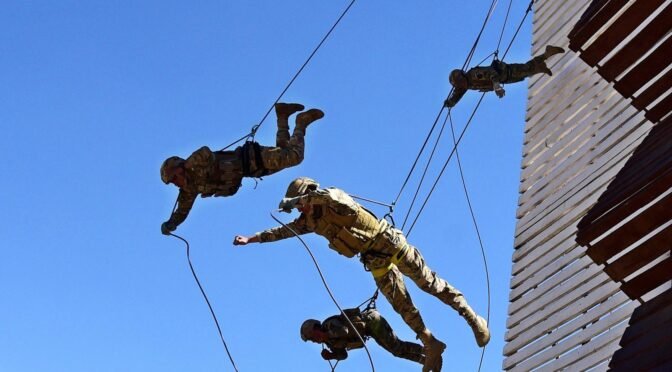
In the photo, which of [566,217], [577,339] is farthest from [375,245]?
[566,217]

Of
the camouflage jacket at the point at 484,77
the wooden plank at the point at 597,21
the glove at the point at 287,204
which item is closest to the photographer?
the glove at the point at 287,204

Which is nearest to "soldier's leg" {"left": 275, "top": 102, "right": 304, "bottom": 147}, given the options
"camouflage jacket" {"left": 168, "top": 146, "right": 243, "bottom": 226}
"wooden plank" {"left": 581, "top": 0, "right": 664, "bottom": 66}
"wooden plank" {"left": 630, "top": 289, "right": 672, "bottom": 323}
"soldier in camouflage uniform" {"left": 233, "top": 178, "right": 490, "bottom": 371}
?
"camouflage jacket" {"left": 168, "top": 146, "right": 243, "bottom": 226}

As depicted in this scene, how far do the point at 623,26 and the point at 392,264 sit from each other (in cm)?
253

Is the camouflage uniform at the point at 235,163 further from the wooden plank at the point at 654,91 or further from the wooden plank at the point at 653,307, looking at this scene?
the wooden plank at the point at 653,307

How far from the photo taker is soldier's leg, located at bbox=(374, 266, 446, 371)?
31.2 feet

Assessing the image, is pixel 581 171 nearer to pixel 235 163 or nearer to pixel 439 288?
pixel 439 288

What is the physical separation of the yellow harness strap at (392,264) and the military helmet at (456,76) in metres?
1.44

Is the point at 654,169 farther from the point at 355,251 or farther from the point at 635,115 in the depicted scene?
the point at 635,115

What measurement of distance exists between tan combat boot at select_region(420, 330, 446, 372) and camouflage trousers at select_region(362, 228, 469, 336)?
67 mm

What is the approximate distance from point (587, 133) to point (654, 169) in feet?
14.1

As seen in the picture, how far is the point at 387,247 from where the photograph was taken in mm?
9391

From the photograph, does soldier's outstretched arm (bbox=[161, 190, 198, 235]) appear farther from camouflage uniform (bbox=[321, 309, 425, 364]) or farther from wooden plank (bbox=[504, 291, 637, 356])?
wooden plank (bbox=[504, 291, 637, 356])

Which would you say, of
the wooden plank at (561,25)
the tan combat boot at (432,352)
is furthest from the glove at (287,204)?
the wooden plank at (561,25)

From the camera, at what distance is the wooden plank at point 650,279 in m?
7.97
